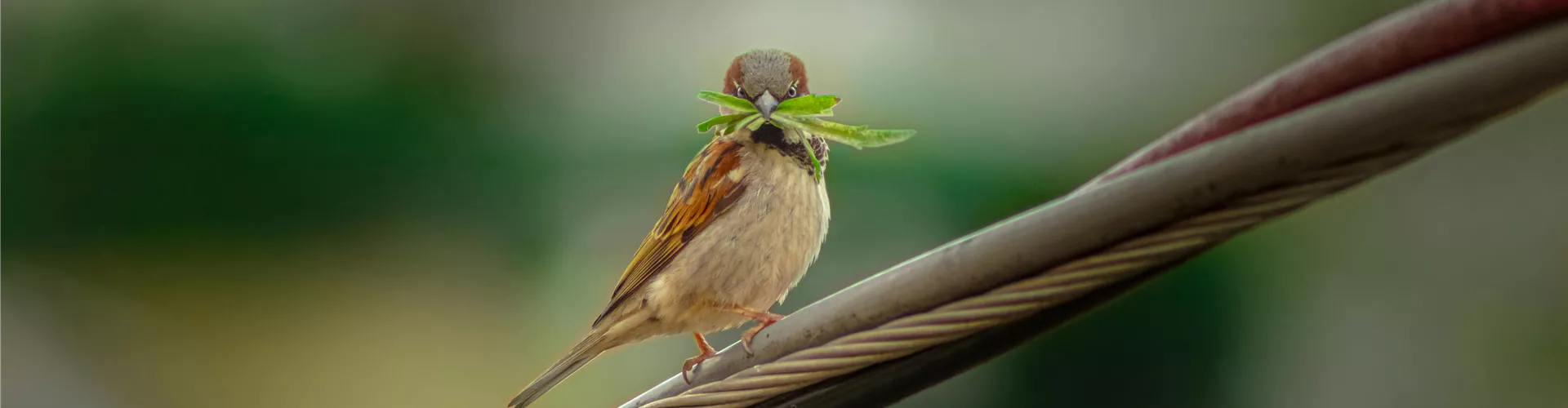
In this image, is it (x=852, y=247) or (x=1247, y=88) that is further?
(x=852, y=247)

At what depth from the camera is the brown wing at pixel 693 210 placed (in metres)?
1.07

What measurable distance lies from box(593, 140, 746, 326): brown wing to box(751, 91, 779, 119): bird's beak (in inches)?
5.8

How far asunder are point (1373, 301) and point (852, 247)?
1071 millimetres

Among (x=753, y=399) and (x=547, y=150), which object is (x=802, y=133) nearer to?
(x=753, y=399)

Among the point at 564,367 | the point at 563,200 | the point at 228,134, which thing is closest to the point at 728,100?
the point at 564,367

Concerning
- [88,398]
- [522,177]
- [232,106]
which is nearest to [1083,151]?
[522,177]

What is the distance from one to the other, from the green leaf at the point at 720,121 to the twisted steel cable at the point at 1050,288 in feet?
0.64

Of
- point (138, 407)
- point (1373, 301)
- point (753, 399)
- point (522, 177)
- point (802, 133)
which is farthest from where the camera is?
point (1373, 301)

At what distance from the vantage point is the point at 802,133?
90cm

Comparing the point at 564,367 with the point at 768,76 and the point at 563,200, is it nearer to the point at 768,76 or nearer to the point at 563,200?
the point at 768,76

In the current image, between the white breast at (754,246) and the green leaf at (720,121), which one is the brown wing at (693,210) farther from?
the green leaf at (720,121)

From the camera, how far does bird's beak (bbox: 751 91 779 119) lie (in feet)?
2.90

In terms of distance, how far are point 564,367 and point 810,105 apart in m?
0.43

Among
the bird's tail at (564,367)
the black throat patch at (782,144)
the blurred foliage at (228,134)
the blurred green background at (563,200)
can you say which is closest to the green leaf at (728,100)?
the black throat patch at (782,144)
